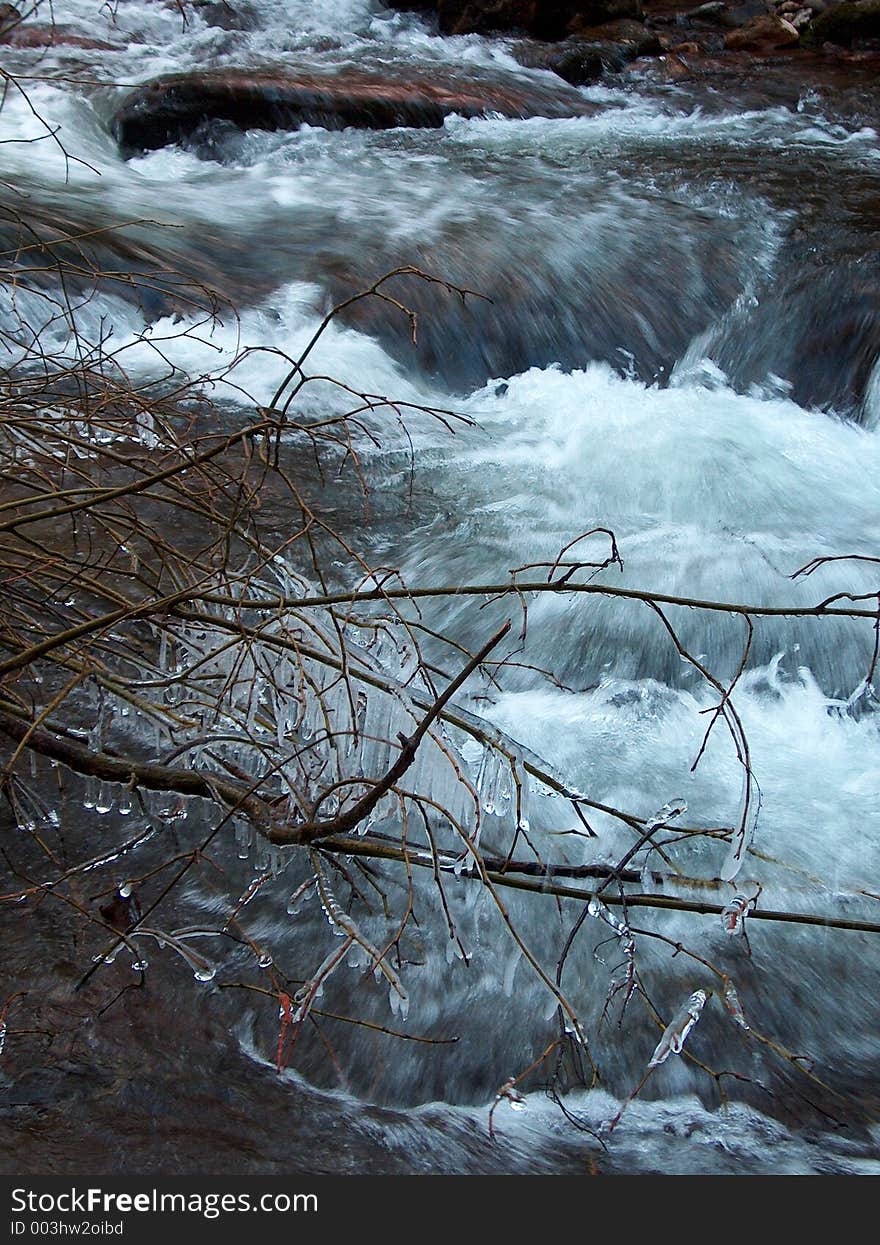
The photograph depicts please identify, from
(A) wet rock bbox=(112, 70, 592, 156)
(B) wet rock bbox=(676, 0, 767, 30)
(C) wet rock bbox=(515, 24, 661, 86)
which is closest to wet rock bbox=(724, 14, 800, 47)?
(B) wet rock bbox=(676, 0, 767, 30)

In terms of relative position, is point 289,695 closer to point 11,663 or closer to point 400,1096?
point 11,663

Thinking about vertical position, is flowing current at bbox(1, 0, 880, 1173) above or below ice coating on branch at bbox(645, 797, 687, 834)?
below

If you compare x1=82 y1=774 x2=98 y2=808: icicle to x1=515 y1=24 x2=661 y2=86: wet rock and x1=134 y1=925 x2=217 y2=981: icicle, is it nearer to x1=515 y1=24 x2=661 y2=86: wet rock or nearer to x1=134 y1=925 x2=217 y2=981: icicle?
x1=134 y1=925 x2=217 y2=981: icicle

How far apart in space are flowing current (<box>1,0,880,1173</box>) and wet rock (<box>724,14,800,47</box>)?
136 cm

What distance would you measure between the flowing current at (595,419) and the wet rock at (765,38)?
1.36 m

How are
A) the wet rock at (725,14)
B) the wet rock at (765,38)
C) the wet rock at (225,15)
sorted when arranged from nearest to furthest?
the wet rock at (225,15) → the wet rock at (765,38) → the wet rock at (725,14)

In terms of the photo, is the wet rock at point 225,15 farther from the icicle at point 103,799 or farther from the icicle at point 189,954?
the icicle at point 189,954

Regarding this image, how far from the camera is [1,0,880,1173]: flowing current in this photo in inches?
108

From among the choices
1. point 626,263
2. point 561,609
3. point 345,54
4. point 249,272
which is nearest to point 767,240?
point 626,263

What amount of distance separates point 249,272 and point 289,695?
4.95 metres

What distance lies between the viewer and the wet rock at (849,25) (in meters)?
11.8

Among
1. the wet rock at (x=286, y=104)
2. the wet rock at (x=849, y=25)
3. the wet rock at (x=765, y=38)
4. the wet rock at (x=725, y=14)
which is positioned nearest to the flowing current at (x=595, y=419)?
the wet rock at (x=286, y=104)

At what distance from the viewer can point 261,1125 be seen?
8.04ft

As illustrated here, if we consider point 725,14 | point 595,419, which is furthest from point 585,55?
point 595,419
